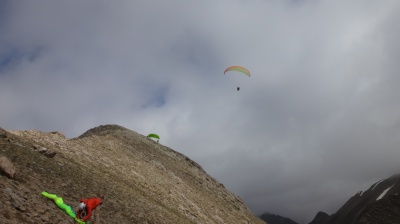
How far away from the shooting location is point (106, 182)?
87.0 feet

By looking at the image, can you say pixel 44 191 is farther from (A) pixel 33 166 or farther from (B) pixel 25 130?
(B) pixel 25 130

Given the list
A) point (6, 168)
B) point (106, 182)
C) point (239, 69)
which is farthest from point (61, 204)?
point (239, 69)

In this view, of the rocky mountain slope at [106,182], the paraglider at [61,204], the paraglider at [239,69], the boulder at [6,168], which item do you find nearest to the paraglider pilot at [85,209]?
→ the rocky mountain slope at [106,182]

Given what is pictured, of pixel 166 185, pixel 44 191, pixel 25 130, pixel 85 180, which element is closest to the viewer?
pixel 44 191

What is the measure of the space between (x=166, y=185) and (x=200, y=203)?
4654 mm

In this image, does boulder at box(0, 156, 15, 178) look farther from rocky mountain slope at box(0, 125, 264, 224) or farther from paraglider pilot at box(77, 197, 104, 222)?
paraglider pilot at box(77, 197, 104, 222)

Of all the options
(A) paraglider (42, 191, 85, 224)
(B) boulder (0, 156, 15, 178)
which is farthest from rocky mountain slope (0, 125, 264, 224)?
(A) paraglider (42, 191, 85, 224)

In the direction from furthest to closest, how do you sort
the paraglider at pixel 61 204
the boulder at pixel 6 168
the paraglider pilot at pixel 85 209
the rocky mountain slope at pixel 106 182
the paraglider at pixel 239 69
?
1. the paraglider at pixel 239 69
2. the paraglider at pixel 61 204
3. the boulder at pixel 6 168
4. the rocky mountain slope at pixel 106 182
5. the paraglider pilot at pixel 85 209

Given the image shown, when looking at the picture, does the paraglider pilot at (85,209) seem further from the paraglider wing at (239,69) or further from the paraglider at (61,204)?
the paraglider wing at (239,69)

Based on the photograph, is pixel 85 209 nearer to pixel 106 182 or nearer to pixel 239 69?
pixel 106 182

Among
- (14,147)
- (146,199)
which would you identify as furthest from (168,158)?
(14,147)

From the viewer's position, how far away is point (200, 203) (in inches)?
1566

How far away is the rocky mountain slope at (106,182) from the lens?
57.1 feet

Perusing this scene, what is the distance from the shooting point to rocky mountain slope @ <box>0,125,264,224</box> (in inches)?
685
